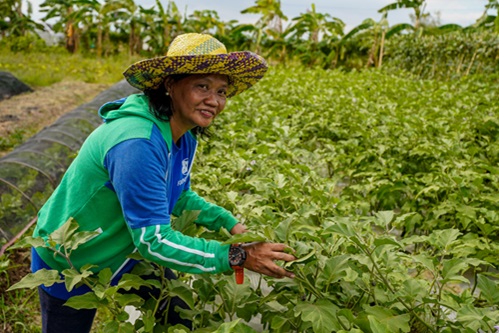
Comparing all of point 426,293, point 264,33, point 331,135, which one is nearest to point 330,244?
point 426,293

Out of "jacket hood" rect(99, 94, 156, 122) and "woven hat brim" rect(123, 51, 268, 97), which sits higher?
"woven hat brim" rect(123, 51, 268, 97)

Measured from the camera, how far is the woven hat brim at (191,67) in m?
1.73

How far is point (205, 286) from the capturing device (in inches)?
76.4

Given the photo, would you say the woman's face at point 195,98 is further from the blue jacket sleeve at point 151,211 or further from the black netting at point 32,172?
the black netting at point 32,172

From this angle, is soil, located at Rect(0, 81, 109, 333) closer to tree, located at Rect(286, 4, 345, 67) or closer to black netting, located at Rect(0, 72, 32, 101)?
black netting, located at Rect(0, 72, 32, 101)

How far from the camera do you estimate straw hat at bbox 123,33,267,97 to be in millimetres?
1728

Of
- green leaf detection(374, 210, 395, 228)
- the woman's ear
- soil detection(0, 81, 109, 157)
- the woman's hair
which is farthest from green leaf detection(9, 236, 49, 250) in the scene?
soil detection(0, 81, 109, 157)

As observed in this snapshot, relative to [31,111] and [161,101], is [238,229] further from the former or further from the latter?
[31,111]

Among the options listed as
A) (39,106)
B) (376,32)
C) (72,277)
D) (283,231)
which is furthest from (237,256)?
(376,32)

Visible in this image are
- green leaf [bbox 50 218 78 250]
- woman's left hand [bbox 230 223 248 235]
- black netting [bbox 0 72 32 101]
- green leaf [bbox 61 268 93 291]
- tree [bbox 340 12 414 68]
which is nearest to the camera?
green leaf [bbox 61 268 93 291]

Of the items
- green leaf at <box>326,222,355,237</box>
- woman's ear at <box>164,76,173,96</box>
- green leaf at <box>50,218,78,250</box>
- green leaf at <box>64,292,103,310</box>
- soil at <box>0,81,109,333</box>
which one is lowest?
soil at <box>0,81,109,333</box>

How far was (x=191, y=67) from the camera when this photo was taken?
174 centimetres

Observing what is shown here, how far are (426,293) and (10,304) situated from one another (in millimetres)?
2457

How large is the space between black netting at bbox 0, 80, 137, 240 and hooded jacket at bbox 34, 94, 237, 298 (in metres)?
2.21
